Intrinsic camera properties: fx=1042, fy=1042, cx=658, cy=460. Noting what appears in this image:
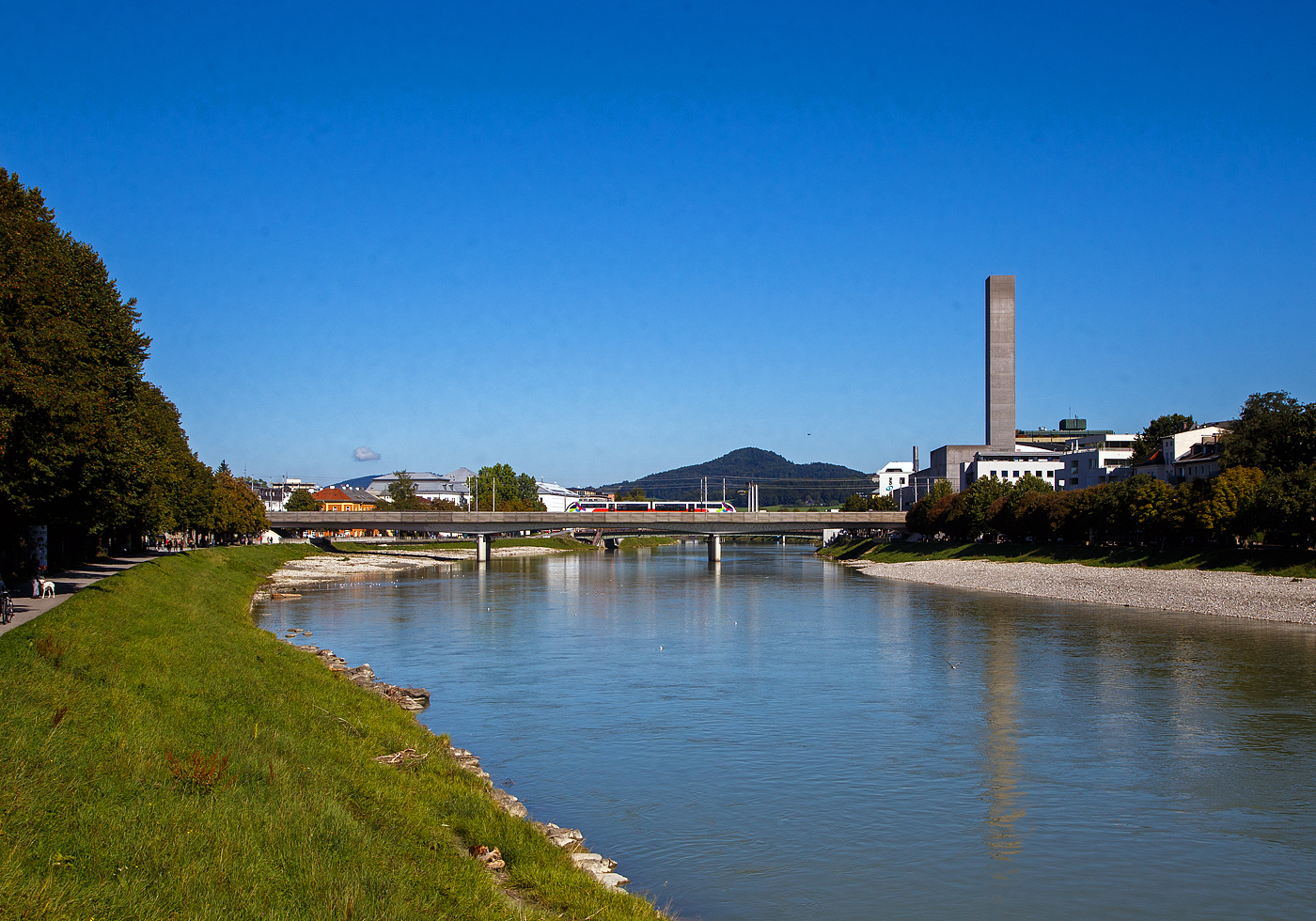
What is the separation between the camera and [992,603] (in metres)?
52.7

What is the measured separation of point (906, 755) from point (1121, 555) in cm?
5031

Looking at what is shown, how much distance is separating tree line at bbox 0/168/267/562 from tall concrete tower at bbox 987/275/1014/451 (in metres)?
106

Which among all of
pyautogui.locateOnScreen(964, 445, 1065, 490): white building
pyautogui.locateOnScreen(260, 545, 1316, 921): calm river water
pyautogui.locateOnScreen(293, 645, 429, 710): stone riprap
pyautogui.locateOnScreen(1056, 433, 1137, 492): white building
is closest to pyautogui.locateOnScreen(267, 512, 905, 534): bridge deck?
pyautogui.locateOnScreen(1056, 433, 1137, 492): white building

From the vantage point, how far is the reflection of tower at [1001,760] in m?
14.9

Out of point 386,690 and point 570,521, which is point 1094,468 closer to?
point 570,521

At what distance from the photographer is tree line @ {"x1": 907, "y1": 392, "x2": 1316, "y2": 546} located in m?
50.4

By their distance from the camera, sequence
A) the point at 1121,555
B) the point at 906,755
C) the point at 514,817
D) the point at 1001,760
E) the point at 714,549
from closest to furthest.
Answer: the point at 514,817, the point at 1001,760, the point at 906,755, the point at 1121,555, the point at 714,549

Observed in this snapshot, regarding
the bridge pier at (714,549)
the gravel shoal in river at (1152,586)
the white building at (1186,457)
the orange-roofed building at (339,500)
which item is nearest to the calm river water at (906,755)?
the gravel shoal in river at (1152,586)

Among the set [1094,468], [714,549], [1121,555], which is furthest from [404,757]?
[1094,468]

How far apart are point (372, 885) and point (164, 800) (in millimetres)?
2537

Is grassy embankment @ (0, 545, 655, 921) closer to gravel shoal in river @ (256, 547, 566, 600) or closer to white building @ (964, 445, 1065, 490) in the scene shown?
gravel shoal in river @ (256, 547, 566, 600)

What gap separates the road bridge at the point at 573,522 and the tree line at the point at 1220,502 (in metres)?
14.0

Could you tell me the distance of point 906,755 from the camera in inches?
772

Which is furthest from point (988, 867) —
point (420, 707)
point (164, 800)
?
point (420, 707)
